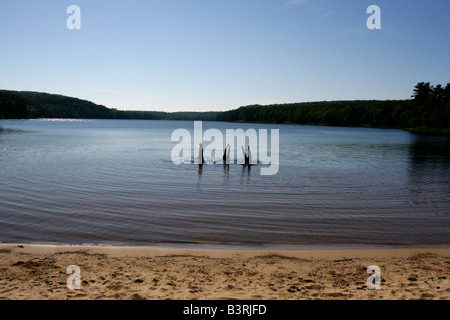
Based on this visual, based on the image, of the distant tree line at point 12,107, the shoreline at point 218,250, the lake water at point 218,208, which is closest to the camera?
the shoreline at point 218,250

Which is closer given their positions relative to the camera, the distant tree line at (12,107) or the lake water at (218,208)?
the lake water at (218,208)

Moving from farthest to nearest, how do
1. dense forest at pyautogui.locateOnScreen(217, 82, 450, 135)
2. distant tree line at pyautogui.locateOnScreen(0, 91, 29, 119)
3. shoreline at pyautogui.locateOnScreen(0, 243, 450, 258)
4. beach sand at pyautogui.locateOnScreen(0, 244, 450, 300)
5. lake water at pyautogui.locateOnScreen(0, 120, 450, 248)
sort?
distant tree line at pyautogui.locateOnScreen(0, 91, 29, 119)
dense forest at pyautogui.locateOnScreen(217, 82, 450, 135)
lake water at pyautogui.locateOnScreen(0, 120, 450, 248)
shoreline at pyautogui.locateOnScreen(0, 243, 450, 258)
beach sand at pyautogui.locateOnScreen(0, 244, 450, 300)

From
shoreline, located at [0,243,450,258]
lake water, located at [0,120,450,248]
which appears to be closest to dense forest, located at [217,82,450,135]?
lake water, located at [0,120,450,248]

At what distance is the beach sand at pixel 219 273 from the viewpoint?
5312 mm

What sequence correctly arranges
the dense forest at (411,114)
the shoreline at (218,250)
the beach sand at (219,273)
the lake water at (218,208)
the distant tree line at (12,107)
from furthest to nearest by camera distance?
the distant tree line at (12,107)
the dense forest at (411,114)
the lake water at (218,208)
the shoreline at (218,250)
the beach sand at (219,273)

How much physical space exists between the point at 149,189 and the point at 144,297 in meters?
10.4

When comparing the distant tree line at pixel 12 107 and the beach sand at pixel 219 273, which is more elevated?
the distant tree line at pixel 12 107

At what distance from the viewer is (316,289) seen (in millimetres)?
5609


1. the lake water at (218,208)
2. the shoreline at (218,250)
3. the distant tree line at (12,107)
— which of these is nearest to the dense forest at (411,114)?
the lake water at (218,208)

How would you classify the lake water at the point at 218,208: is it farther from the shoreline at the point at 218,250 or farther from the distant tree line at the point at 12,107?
the distant tree line at the point at 12,107

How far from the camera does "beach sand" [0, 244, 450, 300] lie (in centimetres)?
531

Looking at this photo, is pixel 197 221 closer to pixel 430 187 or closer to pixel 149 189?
pixel 149 189

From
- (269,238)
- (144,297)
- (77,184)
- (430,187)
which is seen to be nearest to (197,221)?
(269,238)

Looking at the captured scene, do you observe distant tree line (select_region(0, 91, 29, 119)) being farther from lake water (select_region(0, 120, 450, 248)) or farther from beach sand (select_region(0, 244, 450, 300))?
beach sand (select_region(0, 244, 450, 300))
